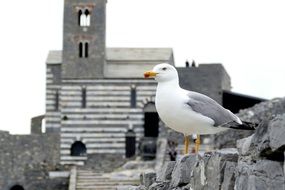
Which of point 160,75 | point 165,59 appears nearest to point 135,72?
point 165,59

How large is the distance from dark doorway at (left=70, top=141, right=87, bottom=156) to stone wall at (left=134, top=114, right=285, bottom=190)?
40.2m

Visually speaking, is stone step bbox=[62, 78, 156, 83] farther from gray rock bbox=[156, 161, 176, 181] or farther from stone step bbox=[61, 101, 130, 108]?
gray rock bbox=[156, 161, 176, 181]

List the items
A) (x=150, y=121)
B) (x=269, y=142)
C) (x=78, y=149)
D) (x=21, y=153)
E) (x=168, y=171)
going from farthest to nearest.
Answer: (x=21, y=153) → (x=150, y=121) → (x=78, y=149) → (x=168, y=171) → (x=269, y=142)

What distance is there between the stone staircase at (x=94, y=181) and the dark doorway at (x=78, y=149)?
929 cm

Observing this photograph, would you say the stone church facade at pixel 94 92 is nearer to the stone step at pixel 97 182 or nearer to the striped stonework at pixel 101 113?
the striped stonework at pixel 101 113

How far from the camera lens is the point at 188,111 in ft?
25.4

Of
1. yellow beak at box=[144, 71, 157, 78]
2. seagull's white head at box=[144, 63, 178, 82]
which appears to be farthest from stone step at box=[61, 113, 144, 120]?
yellow beak at box=[144, 71, 157, 78]

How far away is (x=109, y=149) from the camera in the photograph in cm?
4769

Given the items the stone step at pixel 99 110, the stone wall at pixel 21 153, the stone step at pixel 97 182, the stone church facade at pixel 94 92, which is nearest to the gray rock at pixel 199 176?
the stone step at pixel 97 182

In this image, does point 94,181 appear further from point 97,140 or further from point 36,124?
point 36,124

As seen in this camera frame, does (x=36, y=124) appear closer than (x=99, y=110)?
No

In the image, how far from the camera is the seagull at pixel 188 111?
25.3 feet

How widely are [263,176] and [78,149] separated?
43058 mm

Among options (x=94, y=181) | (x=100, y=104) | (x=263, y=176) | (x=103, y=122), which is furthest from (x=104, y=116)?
(x=263, y=176)
